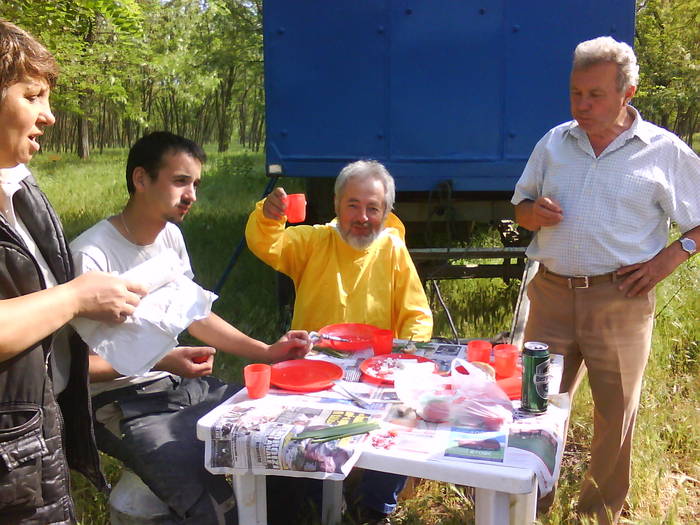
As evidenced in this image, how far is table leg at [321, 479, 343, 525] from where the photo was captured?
8.35 feet

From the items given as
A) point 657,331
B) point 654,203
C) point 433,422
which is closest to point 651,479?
point 654,203

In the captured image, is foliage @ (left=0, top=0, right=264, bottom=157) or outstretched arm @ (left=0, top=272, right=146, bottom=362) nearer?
outstretched arm @ (left=0, top=272, right=146, bottom=362)

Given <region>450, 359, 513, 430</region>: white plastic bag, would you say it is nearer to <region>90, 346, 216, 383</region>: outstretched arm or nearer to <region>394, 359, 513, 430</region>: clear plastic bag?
<region>394, 359, 513, 430</region>: clear plastic bag

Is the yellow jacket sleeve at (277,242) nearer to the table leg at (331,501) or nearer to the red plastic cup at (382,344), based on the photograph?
the red plastic cup at (382,344)

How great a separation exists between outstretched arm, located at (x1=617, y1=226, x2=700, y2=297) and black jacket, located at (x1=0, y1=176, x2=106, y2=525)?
2008mm

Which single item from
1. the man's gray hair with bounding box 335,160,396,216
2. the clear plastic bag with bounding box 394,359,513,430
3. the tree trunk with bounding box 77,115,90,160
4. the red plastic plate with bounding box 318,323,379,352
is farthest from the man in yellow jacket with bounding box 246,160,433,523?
the tree trunk with bounding box 77,115,90,160

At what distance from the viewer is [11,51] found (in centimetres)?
155

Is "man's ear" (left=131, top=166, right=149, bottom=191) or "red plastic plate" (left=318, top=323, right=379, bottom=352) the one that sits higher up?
"man's ear" (left=131, top=166, right=149, bottom=191)

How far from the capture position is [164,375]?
8.02ft

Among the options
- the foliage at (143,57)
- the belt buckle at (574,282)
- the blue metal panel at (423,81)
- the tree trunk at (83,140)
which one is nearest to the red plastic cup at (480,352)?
the belt buckle at (574,282)

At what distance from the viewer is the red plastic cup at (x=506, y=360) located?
6.89 feet

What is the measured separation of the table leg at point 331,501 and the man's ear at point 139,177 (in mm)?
1388

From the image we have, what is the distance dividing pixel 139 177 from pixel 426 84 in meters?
2.51

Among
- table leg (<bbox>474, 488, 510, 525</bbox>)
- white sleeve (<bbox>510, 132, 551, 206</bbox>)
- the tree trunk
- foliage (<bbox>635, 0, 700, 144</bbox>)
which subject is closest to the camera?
table leg (<bbox>474, 488, 510, 525</bbox>)
